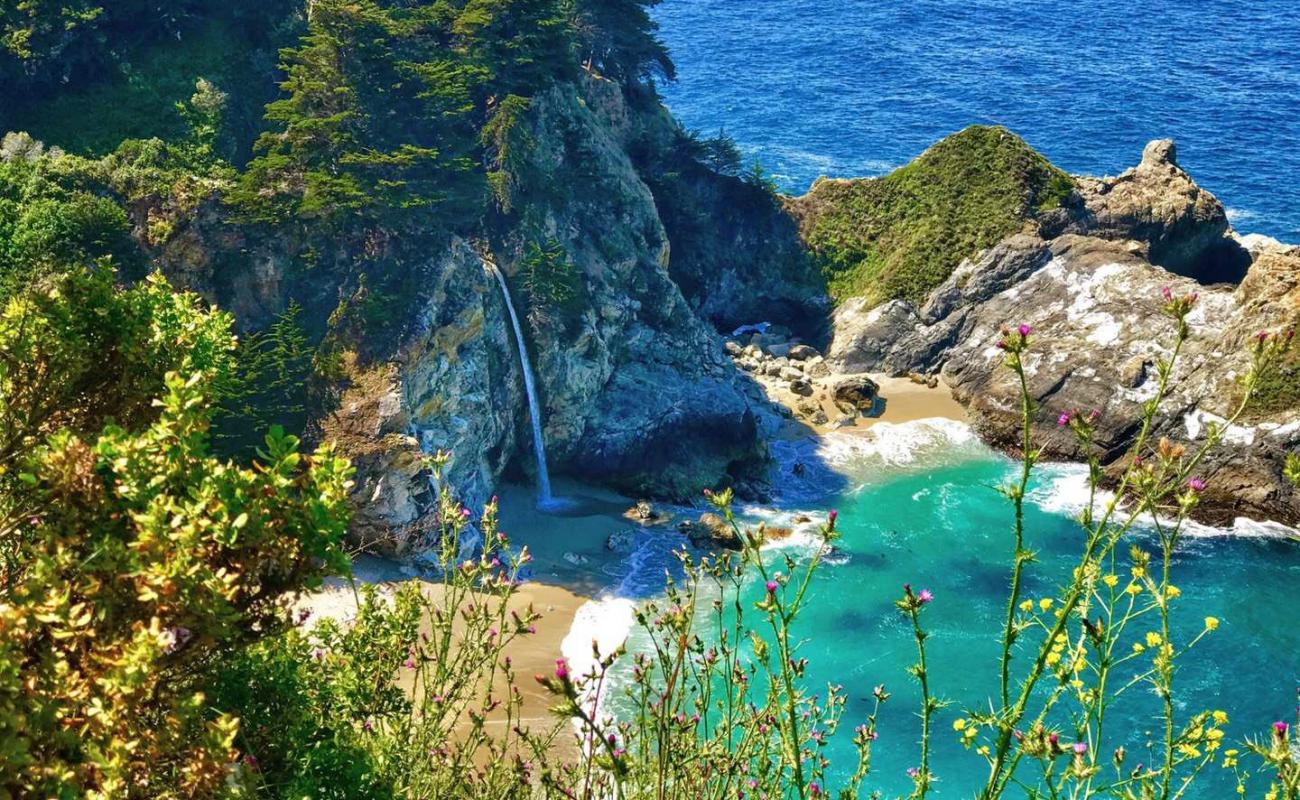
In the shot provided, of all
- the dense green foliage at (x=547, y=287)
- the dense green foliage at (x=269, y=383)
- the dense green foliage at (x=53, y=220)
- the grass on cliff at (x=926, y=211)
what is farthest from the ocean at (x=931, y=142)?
the dense green foliage at (x=53, y=220)

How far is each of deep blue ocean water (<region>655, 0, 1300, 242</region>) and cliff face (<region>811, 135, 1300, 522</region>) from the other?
12.8m

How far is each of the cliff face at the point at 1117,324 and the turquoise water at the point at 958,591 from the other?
2.53 meters

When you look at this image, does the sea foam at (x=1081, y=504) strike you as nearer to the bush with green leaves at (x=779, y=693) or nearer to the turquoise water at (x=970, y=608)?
the turquoise water at (x=970, y=608)

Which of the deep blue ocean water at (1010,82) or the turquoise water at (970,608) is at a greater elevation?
the deep blue ocean water at (1010,82)

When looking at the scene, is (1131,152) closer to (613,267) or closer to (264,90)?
(613,267)

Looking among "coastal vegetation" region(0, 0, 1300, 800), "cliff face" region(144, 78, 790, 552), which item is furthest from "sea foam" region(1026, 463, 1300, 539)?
"cliff face" region(144, 78, 790, 552)

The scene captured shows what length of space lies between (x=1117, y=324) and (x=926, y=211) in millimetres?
13182

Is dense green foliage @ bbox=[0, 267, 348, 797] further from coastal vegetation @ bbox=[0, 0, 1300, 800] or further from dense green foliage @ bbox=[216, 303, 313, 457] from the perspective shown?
dense green foliage @ bbox=[216, 303, 313, 457]

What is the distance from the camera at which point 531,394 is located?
1587 inches

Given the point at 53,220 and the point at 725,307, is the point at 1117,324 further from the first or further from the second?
the point at 53,220

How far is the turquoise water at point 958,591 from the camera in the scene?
1180 inches

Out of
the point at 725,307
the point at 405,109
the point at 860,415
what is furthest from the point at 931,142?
the point at 405,109

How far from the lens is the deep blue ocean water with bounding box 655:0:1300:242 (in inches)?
2896

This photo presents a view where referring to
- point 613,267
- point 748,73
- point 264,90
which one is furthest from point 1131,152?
point 264,90
